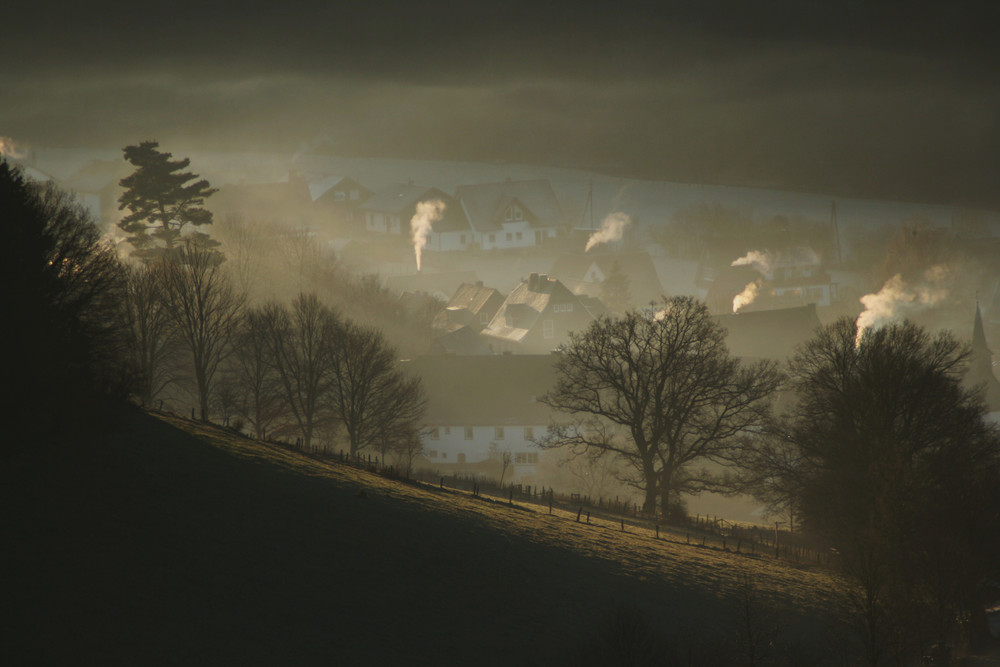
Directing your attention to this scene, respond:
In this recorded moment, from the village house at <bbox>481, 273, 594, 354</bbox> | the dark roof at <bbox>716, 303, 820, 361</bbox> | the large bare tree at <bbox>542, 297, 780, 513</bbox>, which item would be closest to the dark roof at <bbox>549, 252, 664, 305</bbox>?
the village house at <bbox>481, 273, 594, 354</bbox>

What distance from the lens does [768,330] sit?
89.5 metres

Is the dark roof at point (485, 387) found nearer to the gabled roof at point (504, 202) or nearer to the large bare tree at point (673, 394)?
the large bare tree at point (673, 394)

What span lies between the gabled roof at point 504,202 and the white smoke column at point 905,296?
56.7 m

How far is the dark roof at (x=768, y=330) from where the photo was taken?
87.6 metres

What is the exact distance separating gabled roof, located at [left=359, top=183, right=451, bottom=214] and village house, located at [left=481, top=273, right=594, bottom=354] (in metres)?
52.6

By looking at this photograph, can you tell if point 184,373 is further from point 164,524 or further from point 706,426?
point 164,524

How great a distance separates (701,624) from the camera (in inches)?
653

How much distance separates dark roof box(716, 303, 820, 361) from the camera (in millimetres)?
87562

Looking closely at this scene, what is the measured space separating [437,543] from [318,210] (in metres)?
134

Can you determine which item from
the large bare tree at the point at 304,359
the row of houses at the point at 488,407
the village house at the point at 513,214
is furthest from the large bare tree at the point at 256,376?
the village house at the point at 513,214

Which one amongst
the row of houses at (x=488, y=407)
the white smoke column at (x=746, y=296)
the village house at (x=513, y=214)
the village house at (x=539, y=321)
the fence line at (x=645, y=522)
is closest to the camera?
the fence line at (x=645, y=522)

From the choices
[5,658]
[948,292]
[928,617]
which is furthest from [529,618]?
[948,292]

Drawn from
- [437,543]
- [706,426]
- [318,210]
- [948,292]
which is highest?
[318,210]

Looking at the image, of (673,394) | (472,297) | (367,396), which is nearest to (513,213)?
(472,297)
